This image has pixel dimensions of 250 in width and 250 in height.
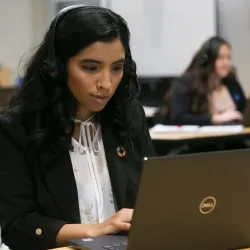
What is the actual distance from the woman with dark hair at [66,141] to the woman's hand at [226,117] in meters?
2.57

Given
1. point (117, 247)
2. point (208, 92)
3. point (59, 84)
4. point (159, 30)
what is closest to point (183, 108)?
point (208, 92)

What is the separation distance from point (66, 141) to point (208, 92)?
2.92 m

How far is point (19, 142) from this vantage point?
5.81 feet

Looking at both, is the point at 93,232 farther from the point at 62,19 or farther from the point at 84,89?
the point at 62,19

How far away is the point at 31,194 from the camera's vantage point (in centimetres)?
176

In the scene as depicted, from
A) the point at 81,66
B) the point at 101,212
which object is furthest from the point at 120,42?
the point at 101,212

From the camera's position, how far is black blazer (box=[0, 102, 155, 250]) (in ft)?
5.68

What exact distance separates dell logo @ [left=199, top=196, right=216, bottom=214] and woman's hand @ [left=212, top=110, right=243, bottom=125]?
10.1 feet

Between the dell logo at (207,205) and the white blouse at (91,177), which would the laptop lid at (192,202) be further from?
the white blouse at (91,177)

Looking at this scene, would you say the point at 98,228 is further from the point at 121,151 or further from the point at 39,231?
the point at 121,151

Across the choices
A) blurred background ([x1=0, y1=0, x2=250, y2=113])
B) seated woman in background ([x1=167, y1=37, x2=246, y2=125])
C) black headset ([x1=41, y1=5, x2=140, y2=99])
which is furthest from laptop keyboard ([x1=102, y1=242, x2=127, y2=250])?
blurred background ([x1=0, y1=0, x2=250, y2=113])

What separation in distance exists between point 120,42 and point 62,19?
7.3 inches

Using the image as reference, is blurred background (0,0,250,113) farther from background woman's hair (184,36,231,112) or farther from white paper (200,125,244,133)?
white paper (200,125,244,133)

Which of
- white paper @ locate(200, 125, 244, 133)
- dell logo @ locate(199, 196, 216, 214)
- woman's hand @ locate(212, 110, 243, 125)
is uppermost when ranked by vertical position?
dell logo @ locate(199, 196, 216, 214)
